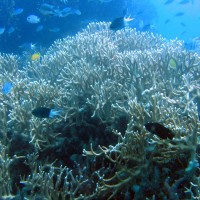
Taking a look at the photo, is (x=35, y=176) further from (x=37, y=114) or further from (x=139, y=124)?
(x=139, y=124)

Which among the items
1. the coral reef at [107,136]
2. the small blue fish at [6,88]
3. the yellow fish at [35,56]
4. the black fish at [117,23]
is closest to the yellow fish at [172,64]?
the coral reef at [107,136]

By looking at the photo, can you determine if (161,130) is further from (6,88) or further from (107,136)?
(6,88)

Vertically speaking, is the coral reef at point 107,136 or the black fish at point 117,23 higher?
the black fish at point 117,23

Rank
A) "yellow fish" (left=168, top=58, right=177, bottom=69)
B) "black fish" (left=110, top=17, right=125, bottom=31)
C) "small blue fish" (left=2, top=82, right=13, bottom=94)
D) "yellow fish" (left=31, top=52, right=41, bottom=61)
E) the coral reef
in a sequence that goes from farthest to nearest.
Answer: "yellow fish" (left=31, top=52, right=41, bottom=61) < "black fish" (left=110, top=17, right=125, bottom=31) < "yellow fish" (left=168, top=58, right=177, bottom=69) < "small blue fish" (left=2, top=82, right=13, bottom=94) < the coral reef

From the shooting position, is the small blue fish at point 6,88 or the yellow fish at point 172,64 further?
the yellow fish at point 172,64

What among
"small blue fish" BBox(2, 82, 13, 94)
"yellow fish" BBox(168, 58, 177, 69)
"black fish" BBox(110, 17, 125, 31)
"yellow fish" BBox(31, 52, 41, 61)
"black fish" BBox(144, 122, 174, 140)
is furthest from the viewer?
"yellow fish" BBox(31, 52, 41, 61)

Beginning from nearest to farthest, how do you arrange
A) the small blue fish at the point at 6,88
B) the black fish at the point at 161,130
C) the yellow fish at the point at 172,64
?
1. the black fish at the point at 161,130
2. the small blue fish at the point at 6,88
3. the yellow fish at the point at 172,64

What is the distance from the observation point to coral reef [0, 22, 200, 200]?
2820mm

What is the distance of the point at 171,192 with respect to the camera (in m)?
2.56

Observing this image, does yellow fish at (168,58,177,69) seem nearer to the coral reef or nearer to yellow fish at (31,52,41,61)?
the coral reef

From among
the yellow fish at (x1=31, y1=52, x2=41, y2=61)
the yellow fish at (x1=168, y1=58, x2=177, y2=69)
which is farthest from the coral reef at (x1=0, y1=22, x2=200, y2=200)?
the yellow fish at (x1=31, y1=52, x2=41, y2=61)

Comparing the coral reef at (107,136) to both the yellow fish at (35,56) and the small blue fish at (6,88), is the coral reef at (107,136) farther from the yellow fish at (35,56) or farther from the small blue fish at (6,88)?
the yellow fish at (35,56)

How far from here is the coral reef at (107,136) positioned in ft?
9.25

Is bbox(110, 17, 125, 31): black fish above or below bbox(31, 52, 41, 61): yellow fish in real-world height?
below
